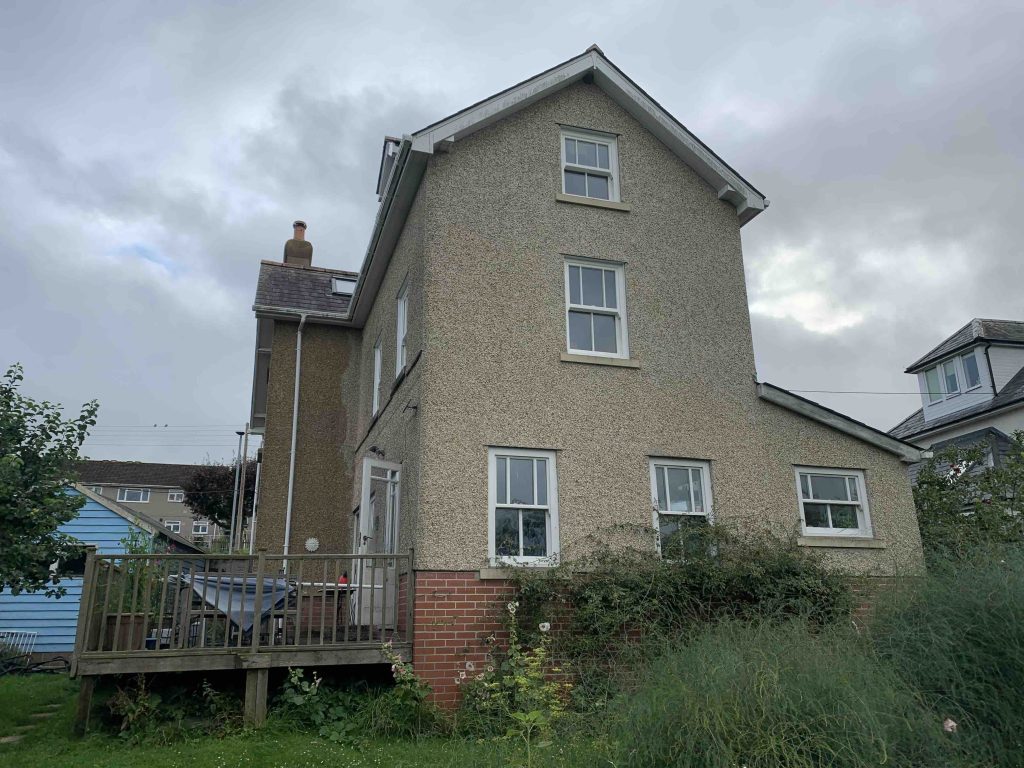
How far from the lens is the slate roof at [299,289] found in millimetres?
16094

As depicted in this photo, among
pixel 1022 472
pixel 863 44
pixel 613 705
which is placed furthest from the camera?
pixel 1022 472

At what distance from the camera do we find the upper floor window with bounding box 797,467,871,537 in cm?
1133

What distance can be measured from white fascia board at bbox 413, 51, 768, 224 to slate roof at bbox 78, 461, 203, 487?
49.7 meters

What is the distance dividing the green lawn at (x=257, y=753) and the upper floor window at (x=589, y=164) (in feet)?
26.5

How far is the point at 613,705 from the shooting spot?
6.35m

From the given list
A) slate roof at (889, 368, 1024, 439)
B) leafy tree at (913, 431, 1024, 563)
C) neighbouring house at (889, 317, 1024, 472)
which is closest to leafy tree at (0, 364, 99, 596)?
leafy tree at (913, 431, 1024, 563)

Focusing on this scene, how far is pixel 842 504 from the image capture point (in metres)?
11.5

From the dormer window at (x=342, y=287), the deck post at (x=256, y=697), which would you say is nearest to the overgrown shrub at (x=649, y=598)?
the deck post at (x=256, y=697)

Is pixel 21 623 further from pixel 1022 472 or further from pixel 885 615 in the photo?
pixel 1022 472

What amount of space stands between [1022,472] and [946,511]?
152 centimetres

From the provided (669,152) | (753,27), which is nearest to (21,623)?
(669,152)

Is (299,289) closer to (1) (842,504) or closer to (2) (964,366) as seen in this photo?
(1) (842,504)

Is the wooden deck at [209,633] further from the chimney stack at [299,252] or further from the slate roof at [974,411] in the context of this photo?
the slate roof at [974,411]

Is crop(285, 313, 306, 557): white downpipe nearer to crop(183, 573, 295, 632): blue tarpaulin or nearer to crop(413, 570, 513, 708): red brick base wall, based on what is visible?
crop(183, 573, 295, 632): blue tarpaulin
